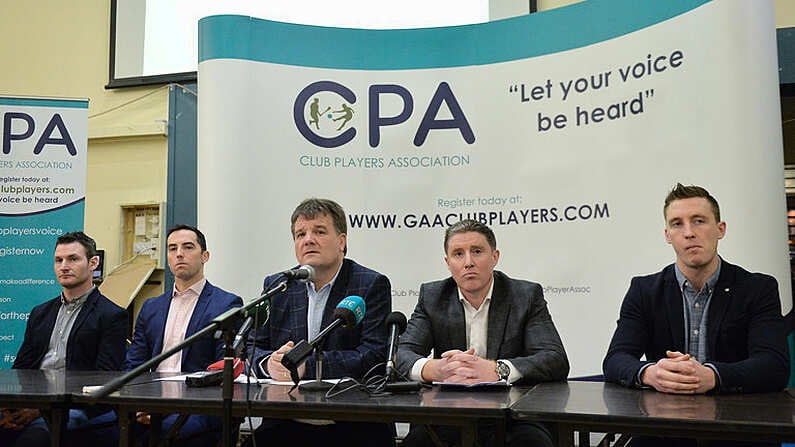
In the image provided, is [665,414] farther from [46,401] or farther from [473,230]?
[46,401]

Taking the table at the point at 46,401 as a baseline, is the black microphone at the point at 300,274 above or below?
above

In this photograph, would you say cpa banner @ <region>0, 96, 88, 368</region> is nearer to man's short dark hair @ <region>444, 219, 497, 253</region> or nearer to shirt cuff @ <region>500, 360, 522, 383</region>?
man's short dark hair @ <region>444, 219, 497, 253</region>

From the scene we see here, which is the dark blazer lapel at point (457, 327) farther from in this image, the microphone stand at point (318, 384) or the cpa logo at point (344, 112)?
the cpa logo at point (344, 112)

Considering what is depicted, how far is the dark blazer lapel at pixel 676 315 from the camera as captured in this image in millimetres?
2477

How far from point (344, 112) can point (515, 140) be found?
39.1 inches

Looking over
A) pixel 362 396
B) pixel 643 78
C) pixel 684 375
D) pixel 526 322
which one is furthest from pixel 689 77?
pixel 362 396

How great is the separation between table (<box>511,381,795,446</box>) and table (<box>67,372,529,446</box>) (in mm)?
114

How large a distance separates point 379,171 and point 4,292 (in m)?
2.53

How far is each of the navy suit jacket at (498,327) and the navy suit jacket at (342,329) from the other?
0.11 metres

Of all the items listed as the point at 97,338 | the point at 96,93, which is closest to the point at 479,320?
the point at 97,338

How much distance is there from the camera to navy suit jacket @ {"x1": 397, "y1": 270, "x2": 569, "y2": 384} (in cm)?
264

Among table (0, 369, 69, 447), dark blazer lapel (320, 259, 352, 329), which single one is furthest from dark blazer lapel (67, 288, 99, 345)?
dark blazer lapel (320, 259, 352, 329)

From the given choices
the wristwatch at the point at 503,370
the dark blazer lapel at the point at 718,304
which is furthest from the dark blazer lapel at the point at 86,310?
the dark blazer lapel at the point at 718,304

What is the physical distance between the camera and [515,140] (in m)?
4.00
